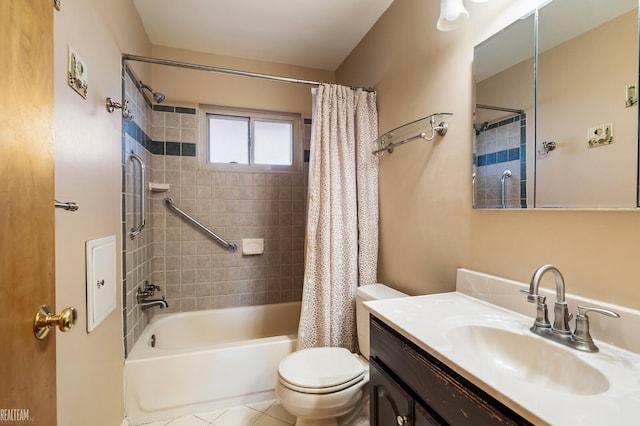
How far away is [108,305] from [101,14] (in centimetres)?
138

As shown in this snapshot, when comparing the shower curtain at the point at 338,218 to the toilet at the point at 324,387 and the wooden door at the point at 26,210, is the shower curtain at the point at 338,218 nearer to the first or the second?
the toilet at the point at 324,387

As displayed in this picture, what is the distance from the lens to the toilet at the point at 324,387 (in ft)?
4.25

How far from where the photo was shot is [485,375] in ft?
2.01

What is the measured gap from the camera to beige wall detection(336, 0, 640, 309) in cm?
83

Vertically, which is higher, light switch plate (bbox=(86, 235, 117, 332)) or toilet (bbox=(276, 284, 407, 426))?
light switch plate (bbox=(86, 235, 117, 332))

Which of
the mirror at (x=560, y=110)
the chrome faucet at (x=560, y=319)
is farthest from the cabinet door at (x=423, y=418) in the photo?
the mirror at (x=560, y=110)

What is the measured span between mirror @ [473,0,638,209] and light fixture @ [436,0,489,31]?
0.47ft

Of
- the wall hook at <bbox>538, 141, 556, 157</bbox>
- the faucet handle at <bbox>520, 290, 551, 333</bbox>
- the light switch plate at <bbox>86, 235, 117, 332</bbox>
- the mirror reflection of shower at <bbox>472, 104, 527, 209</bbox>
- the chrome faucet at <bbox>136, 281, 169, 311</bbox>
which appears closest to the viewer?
the faucet handle at <bbox>520, 290, 551, 333</bbox>

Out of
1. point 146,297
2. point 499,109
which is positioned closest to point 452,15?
point 499,109

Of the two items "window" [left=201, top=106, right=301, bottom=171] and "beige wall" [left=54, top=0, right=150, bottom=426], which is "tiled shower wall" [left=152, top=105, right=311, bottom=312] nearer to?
"window" [left=201, top=106, right=301, bottom=171]

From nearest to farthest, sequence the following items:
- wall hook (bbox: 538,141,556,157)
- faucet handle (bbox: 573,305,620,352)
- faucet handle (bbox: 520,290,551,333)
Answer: faucet handle (bbox: 573,305,620,352), faucet handle (bbox: 520,290,551,333), wall hook (bbox: 538,141,556,157)

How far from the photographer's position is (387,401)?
968 millimetres

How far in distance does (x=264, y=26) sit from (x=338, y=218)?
4.99 ft

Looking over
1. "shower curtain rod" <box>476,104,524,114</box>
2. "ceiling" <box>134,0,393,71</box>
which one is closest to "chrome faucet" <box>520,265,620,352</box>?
"shower curtain rod" <box>476,104,524,114</box>
